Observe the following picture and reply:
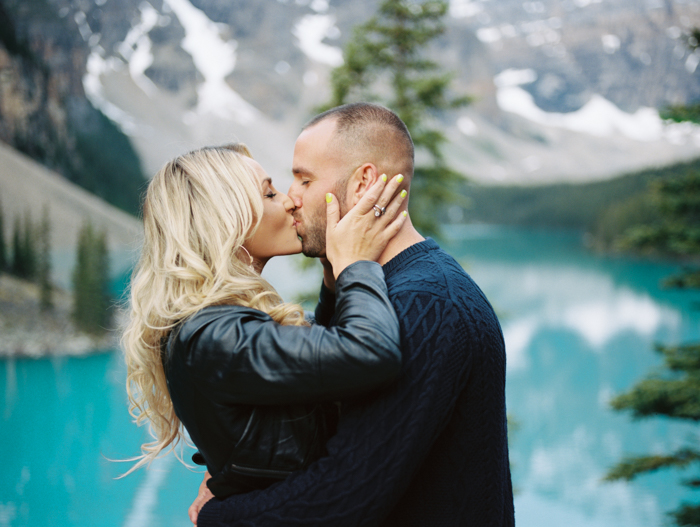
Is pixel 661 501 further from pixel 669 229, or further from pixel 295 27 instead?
pixel 295 27

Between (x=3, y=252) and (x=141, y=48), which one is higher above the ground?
(x=141, y=48)

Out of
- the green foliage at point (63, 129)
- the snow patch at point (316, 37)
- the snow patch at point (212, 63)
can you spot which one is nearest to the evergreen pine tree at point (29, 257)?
the green foliage at point (63, 129)

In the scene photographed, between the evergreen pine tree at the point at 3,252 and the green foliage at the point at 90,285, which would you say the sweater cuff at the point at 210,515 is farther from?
the evergreen pine tree at the point at 3,252

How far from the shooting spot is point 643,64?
6171 inches

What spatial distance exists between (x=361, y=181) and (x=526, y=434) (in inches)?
794

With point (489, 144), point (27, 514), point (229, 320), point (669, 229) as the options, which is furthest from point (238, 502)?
point (489, 144)

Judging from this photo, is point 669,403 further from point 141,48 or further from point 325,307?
point 141,48

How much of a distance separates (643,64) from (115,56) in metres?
159

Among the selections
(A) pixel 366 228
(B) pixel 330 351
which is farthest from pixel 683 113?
(B) pixel 330 351

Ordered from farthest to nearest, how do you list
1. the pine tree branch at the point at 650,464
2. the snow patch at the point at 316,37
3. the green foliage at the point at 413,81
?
the snow patch at the point at 316,37
the green foliage at the point at 413,81
the pine tree branch at the point at 650,464

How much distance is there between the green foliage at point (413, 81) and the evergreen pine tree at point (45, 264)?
15975 millimetres

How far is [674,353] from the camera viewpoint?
6621mm

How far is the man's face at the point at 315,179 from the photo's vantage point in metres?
1.55

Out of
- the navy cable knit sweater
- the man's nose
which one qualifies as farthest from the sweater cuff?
the man's nose
